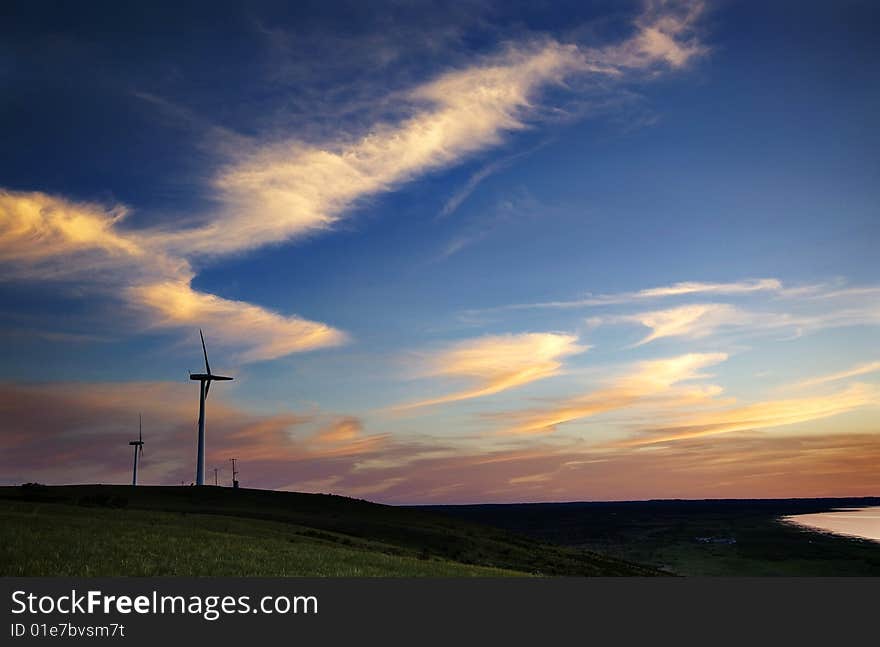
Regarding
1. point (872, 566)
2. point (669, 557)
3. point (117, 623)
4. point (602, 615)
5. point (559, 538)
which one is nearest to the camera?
point (117, 623)

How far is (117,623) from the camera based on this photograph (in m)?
22.1

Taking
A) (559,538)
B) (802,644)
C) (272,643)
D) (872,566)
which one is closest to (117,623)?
(272,643)

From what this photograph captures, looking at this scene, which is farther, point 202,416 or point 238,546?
point 202,416

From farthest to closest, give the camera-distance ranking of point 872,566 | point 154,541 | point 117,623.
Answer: point 872,566 → point 154,541 → point 117,623

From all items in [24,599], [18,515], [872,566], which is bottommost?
[872,566]

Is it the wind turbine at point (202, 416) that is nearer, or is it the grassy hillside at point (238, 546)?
the grassy hillside at point (238, 546)

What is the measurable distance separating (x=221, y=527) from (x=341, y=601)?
3460 cm

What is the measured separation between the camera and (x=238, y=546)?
42094 millimetres

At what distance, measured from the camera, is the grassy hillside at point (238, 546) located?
109 feet

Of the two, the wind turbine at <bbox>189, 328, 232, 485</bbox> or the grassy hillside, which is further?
the wind turbine at <bbox>189, 328, 232, 485</bbox>

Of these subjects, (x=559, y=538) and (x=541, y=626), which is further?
(x=559, y=538)

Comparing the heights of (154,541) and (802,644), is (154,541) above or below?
above

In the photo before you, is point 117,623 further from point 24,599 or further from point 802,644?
point 802,644

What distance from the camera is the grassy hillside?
33.3m
